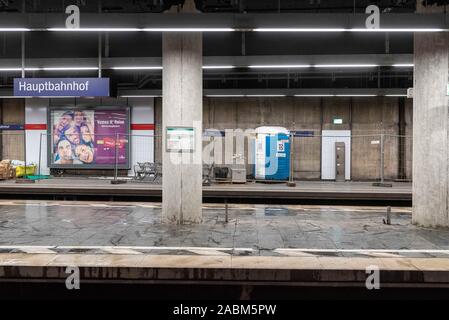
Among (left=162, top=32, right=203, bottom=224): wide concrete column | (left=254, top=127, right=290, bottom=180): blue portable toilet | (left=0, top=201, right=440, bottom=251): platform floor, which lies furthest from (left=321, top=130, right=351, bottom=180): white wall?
(left=162, top=32, right=203, bottom=224): wide concrete column

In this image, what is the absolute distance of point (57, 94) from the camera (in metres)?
9.42

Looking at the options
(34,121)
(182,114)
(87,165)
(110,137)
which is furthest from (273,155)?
(34,121)

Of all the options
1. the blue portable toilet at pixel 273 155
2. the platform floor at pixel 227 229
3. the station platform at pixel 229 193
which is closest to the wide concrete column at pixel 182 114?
the platform floor at pixel 227 229

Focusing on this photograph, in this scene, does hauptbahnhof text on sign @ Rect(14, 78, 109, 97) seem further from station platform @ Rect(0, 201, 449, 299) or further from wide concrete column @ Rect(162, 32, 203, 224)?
station platform @ Rect(0, 201, 449, 299)

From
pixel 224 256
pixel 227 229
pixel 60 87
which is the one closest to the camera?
pixel 224 256

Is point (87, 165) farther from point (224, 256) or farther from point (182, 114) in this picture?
point (224, 256)

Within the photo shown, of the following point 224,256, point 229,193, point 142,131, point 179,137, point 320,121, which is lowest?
point 224,256

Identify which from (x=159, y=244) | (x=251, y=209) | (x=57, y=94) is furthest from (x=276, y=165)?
(x=159, y=244)

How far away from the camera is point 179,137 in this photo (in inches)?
277

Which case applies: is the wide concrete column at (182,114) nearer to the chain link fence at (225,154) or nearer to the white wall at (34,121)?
the chain link fence at (225,154)

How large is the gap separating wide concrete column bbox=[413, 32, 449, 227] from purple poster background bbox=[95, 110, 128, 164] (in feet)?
40.6

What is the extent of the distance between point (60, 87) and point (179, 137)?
4288 millimetres

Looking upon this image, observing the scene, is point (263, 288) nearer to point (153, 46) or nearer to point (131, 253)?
point (131, 253)

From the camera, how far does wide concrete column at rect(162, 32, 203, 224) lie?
6.94 meters
